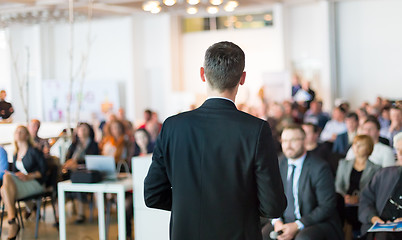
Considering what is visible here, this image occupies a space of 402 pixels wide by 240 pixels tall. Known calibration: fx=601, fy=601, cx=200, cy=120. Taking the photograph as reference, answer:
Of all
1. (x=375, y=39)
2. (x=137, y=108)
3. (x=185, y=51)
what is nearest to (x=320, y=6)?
(x=375, y=39)

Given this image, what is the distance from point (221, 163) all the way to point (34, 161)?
12.8ft

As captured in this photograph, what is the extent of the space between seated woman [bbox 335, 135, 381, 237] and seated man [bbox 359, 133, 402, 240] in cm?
71

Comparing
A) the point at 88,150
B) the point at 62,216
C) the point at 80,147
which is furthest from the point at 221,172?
the point at 88,150

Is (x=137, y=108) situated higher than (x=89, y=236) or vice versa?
(x=137, y=108)

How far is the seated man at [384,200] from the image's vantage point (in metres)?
4.71

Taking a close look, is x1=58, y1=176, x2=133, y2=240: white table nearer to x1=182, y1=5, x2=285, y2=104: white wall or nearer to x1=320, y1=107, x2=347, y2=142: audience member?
x1=320, y1=107, x2=347, y2=142: audience member

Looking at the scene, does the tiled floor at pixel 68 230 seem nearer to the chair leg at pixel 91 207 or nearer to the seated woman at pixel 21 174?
the chair leg at pixel 91 207

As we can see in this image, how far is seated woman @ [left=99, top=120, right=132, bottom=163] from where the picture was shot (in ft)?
25.3

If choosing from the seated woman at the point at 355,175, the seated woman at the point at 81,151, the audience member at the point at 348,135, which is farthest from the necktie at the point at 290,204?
the audience member at the point at 348,135

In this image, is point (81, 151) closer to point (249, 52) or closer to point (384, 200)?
point (384, 200)

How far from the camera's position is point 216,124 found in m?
2.31

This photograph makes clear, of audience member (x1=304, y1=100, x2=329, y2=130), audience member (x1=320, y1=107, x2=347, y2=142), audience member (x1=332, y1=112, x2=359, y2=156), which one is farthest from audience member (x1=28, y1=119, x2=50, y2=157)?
audience member (x1=304, y1=100, x2=329, y2=130)

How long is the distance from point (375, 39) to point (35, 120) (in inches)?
446

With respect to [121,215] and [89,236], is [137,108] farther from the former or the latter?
[121,215]
